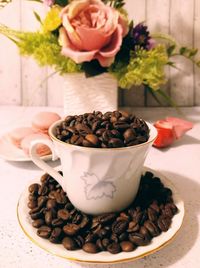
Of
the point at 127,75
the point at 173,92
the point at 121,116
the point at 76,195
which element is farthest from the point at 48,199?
the point at 173,92

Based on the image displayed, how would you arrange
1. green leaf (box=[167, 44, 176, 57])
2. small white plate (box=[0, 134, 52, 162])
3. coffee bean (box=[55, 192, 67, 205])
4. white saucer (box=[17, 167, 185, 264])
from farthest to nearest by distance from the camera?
green leaf (box=[167, 44, 176, 57])
small white plate (box=[0, 134, 52, 162])
coffee bean (box=[55, 192, 67, 205])
white saucer (box=[17, 167, 185, 264])

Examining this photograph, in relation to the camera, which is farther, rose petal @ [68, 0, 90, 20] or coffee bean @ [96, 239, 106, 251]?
rose petal @ [68, 0, 90, 20]

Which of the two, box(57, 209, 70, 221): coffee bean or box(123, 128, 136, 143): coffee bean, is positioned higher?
box(123, 128, 136, 143): coffee bean

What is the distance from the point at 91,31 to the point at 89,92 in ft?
0.55

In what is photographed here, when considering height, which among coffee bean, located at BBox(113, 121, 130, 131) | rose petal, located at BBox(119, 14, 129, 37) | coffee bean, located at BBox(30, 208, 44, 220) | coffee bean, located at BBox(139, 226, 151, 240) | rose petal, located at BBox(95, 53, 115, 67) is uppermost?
rose petal, located at BBox(119, 14, 129, 37)

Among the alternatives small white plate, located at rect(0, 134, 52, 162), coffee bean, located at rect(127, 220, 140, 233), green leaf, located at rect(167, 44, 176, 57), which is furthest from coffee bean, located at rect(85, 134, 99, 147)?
green leaf, located at rect(167, 44, 176, 57)

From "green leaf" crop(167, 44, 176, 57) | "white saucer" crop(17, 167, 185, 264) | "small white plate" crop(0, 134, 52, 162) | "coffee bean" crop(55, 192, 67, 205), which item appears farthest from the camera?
"green leaf" crop(167, 44, 176, 57)

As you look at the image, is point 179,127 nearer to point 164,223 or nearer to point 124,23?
point 124,23

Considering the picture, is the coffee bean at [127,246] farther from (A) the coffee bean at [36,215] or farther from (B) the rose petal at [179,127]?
(B) the rose petal at [179,127]

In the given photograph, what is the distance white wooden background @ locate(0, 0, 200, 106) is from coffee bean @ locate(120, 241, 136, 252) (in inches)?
27.9

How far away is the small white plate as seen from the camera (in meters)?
0.71

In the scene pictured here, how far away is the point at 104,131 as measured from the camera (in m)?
0.49

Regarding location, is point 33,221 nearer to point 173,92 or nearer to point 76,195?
point 76,195

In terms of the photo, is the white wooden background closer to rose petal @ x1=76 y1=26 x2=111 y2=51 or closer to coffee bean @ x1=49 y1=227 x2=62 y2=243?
rose petal @ x1=76 y1=26 x2=111 y2=51
